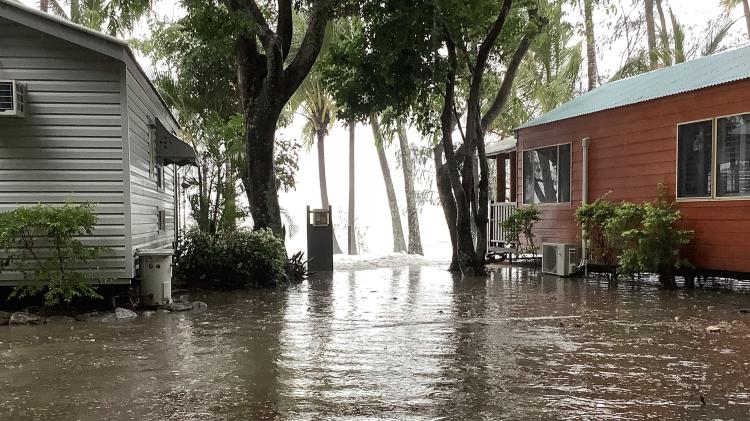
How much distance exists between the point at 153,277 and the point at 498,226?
36.2 feet

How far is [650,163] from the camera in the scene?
12.4m

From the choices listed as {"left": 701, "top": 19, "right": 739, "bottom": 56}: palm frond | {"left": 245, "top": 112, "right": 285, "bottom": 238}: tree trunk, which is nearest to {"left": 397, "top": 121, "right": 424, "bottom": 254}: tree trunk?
{"left": 701, "top": 19, "right": 739, "bottom": 56}: palm frond

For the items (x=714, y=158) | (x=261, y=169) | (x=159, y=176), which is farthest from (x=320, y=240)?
(x=714, y=158)

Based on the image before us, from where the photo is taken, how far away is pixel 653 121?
40.4ft

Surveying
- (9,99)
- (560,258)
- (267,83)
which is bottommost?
(560,258)

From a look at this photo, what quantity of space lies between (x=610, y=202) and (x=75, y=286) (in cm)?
998

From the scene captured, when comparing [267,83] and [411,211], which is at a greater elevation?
[267,83]

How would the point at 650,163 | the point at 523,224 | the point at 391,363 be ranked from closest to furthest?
the point at 391,363, the point at 650,163, the point at 523,224

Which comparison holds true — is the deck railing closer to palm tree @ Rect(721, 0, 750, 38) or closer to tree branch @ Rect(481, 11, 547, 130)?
tree branch @ Rect(481, 11, 547, 130)

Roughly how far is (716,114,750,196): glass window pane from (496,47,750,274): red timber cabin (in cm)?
2

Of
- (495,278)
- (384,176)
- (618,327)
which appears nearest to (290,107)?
(384,176)

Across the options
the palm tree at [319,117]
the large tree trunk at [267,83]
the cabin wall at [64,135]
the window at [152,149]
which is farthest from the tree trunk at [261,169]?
the palm tree at [319,117]

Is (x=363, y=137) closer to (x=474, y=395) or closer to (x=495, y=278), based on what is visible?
(x=495, y=278)

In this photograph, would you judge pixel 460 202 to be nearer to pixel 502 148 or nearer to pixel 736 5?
pixel 502 148
